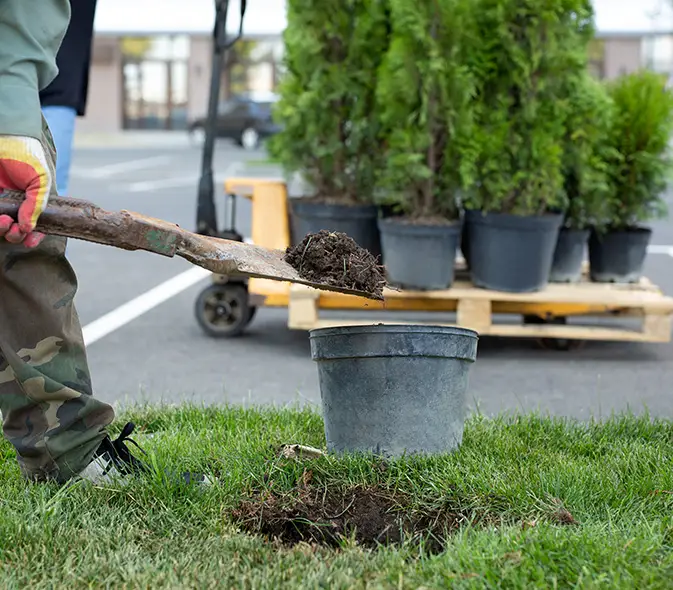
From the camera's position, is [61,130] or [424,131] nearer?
[61,130]

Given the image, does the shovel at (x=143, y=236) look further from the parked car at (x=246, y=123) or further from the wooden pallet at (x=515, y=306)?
the parked car at (x=246, y=123)

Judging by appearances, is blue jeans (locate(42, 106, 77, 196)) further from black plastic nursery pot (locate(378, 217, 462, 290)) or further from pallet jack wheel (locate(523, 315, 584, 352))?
pallet jack wheel (locate(523, 315, 584, 352))

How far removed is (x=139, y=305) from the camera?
737 cm

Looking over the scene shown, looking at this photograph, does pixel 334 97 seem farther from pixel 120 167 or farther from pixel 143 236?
pixel 120 167

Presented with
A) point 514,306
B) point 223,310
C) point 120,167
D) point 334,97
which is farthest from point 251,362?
point 120,167

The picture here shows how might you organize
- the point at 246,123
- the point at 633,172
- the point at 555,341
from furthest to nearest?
the point at 246,123 < the point at 633,172 < the point at 555,341

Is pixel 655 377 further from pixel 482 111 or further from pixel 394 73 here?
pixel 394 73

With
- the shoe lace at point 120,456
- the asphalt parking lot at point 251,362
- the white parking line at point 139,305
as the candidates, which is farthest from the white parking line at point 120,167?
the shoe lace at point 120,456

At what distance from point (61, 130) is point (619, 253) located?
135 inches

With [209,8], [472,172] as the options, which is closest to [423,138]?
[472,172]

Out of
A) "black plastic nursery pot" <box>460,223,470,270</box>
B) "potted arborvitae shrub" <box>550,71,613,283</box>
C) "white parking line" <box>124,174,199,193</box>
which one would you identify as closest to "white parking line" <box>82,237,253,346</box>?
"black plastic nursery pot" <box>460,223,470,270</box>

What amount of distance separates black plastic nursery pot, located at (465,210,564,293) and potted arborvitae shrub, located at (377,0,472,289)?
17 cm

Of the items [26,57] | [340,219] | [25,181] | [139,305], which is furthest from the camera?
[139,305]

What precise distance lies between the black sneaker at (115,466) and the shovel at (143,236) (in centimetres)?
68
